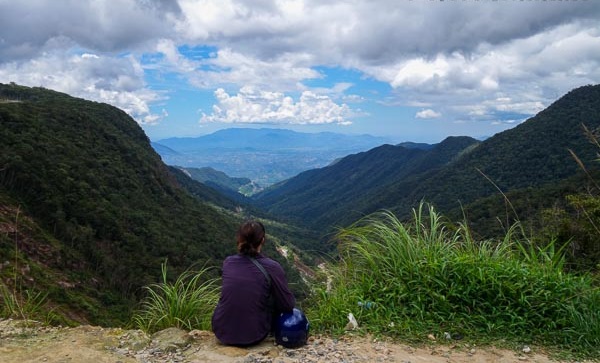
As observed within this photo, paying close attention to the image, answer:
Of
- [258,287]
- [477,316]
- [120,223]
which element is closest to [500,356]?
[477,316]

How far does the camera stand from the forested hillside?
31.6 m

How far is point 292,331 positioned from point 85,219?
47.6 metres

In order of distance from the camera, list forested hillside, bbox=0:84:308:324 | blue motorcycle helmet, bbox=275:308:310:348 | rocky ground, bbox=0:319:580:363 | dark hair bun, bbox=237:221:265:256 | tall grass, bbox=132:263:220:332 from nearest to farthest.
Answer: rocky ground, bbox=0:319:580:363
blue motorcycle helmet, bbox=275:308:310:348
dark hair bun, bbox=237:221:265:256
tall grass, bbox=132:263:220:332
forested hillside, bbox=0:84:308:324

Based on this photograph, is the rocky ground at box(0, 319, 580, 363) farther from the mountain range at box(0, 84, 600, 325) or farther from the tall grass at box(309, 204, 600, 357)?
the mountain range at box(0, 84, 600, 325)

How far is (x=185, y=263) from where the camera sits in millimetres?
46500

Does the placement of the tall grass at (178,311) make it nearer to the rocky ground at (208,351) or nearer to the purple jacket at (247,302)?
the rocky ground at (208,351)

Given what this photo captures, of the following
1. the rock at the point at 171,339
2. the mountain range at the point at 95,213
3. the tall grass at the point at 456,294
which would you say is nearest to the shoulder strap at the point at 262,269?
the tall grass at the point at 456,294

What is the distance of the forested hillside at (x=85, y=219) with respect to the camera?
31.6 metres

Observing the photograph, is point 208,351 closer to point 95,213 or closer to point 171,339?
point 171,339

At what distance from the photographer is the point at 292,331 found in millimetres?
3709

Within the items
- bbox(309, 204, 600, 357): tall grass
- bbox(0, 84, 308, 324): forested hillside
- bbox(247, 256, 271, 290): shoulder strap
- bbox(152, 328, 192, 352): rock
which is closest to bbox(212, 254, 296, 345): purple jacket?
bbox(247, 256, 271, 290): shoulder strap

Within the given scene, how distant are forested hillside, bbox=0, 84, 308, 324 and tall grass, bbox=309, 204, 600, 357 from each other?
20216 mm

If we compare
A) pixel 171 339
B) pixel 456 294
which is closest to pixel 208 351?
pixel 171 339

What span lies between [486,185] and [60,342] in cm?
10561
